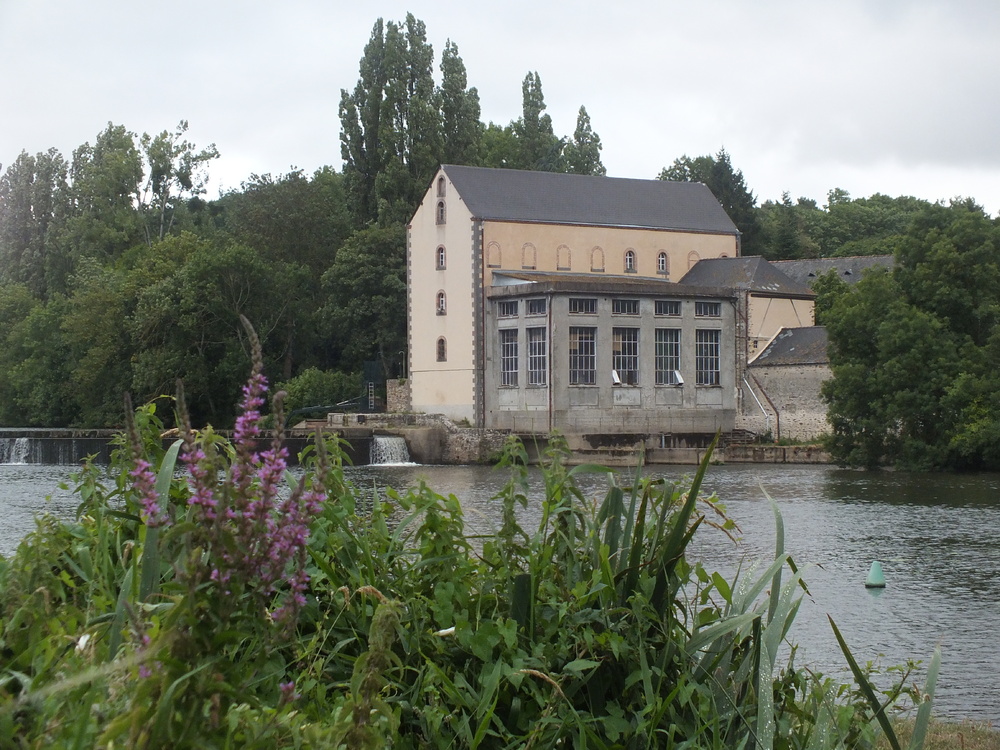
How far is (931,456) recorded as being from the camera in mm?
38594

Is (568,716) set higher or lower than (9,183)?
lower

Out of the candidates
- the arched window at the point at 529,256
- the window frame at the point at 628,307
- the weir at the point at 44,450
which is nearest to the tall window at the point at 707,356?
the window frame at the point at 628,307

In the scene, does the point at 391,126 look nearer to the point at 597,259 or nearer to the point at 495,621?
the point at 597,259

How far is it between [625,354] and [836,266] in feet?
82.9

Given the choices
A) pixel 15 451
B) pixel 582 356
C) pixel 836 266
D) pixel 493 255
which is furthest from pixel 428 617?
pixel 836 266

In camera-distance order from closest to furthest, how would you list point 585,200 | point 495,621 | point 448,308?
point 495,621, point 448,308, point 585,200

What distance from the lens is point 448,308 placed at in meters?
Answer: 54.3

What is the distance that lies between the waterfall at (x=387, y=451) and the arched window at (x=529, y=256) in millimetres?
10984

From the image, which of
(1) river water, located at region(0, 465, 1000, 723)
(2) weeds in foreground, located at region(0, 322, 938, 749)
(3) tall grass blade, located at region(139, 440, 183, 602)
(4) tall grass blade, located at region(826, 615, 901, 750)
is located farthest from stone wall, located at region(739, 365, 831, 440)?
(3) tall grass blade, located at region(139, 440, 183, 602)

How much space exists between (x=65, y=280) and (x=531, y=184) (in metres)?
31.6

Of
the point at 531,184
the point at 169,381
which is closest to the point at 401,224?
the point at 531,184

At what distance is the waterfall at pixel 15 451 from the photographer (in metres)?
44.5

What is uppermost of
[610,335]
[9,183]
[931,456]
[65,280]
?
[9,183]

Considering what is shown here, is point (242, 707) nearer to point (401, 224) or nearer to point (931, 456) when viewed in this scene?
point (931, 456)
